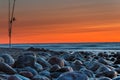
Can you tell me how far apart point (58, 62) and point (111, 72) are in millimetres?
1563

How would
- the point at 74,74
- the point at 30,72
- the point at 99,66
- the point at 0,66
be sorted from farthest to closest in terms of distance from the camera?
the point at 99,66 → the point at 0,66 → the point at 30,72 → the point at 74,74

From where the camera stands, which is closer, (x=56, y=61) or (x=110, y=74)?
(x=110, y=74)

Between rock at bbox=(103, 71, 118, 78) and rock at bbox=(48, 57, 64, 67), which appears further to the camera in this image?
rock at bbox=(48, 57, 64, 67)

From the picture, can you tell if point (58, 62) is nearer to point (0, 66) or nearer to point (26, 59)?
point (26, 59)

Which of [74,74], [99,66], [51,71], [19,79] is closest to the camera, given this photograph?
[19,79]

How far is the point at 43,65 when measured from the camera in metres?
7.34

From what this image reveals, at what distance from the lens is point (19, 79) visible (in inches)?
174

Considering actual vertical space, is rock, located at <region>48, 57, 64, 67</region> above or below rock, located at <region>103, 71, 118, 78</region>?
above

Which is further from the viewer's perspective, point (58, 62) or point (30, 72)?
point (58, 62)

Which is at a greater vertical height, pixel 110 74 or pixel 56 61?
pixel 56 61

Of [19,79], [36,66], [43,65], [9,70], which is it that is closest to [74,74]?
[19,79]

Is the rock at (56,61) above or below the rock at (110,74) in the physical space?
above

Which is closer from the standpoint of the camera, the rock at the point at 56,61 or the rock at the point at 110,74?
the rock at the point at 110,74

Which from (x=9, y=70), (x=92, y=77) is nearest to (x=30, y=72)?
(x=9, y=70)
